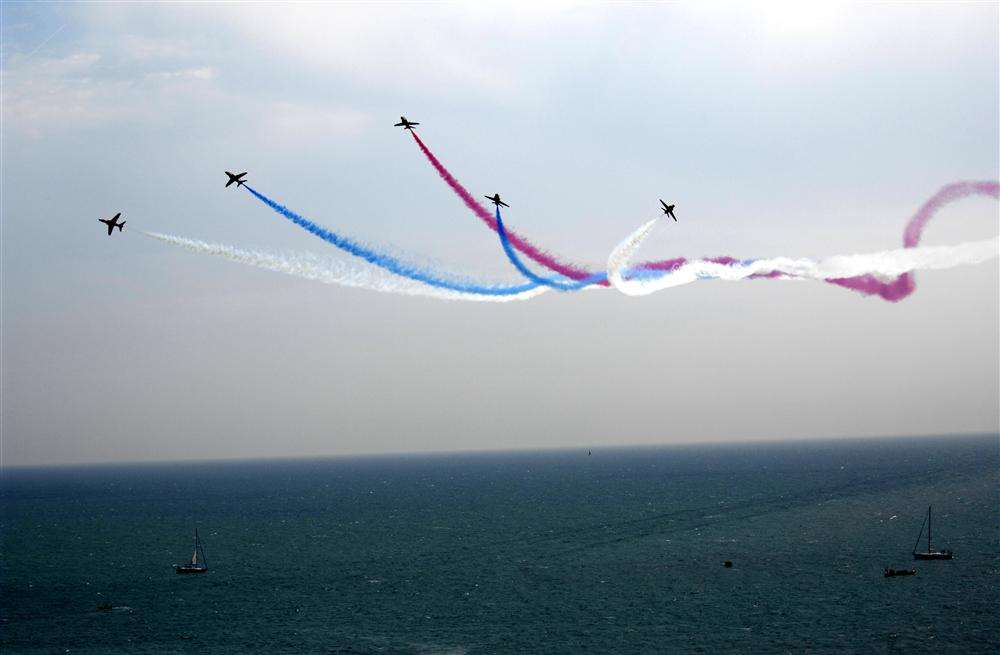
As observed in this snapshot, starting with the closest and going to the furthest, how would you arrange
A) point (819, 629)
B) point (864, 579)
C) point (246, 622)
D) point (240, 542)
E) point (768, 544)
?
point (819, 629) < point (246, 622) < point (864, 579) < point (768, 544) < point (240, 542)

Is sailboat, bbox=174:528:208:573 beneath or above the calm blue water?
above

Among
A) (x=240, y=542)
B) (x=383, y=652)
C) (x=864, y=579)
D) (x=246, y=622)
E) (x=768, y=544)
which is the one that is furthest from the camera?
(x=240, y=542)

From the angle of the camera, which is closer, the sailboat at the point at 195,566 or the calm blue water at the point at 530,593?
the calm blue water at the point at 530,593

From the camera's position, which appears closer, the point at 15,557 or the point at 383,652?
the point at 383,652

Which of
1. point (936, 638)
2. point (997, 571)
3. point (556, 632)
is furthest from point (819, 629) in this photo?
point (997, 571)

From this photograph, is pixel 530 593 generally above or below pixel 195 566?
below

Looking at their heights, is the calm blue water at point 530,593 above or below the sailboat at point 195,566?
below

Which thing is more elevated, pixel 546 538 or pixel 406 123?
pixel 406 123

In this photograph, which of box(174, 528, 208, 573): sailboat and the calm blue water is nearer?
the calm blue water

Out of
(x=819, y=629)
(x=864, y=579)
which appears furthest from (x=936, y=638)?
(x=864, y=579)

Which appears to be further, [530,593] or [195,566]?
[195,566]

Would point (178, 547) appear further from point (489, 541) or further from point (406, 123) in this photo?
point (406, 123)
